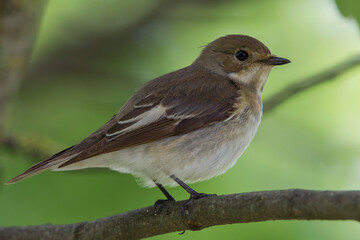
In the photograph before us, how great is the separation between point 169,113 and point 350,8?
1.63m

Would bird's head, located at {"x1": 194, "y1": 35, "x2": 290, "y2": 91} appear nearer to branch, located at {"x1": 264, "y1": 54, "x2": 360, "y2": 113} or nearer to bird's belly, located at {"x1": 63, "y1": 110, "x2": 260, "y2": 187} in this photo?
branch, located at {"x1": 264, "y1": 54, "x2": 360, "y2": 113}

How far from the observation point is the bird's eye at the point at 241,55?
533 centimetres

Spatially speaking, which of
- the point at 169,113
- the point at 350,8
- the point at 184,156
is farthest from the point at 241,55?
the point at 350,8

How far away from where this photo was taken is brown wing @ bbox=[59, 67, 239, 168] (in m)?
4.25

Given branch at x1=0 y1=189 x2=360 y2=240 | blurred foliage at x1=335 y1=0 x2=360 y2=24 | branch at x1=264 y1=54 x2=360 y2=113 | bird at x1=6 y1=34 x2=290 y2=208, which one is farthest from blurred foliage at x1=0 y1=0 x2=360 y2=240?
blurred foliage at x1=335 y1=0 x2=360 y2=24

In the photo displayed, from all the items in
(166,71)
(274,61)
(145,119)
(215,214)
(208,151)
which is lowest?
(215,214)

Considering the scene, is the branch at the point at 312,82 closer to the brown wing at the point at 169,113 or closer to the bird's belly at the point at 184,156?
the brown wing at the point at 169,113

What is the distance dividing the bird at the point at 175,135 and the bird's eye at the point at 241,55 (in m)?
0.38

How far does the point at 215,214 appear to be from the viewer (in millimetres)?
3326

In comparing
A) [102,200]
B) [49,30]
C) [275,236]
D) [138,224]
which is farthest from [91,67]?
[138,224]

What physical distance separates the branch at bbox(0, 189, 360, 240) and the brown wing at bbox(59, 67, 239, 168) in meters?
0.53

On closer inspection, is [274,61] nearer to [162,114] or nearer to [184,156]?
[162,114]

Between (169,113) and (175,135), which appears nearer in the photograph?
(175,135)

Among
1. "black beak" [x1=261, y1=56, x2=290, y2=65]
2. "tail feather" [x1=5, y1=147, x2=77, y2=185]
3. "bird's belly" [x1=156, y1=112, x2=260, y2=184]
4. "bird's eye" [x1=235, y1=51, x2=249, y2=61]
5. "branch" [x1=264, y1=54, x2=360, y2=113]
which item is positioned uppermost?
"bird's eye" [x1=235, y1=51, x2=249, y2=61]
